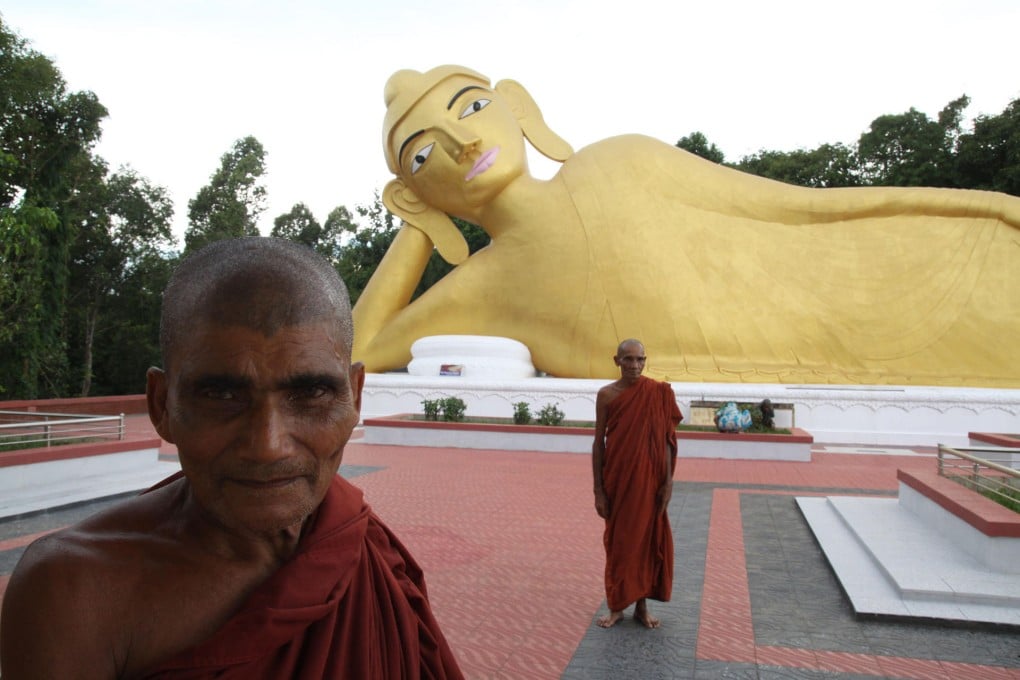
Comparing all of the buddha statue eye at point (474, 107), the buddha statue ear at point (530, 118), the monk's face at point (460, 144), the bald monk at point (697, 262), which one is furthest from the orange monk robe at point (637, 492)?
the buddha statue ear at point (530, 118)

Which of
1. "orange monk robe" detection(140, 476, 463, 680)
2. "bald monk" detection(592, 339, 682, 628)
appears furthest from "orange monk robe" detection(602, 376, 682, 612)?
"orange monk robe" detection(140, 476, 463, 680)

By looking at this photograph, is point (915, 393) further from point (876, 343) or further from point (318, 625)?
point (318, 625)

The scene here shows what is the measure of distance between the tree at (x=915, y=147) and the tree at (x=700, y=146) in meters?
4.98

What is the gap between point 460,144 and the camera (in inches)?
588

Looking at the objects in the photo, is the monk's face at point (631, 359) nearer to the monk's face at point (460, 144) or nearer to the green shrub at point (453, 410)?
the green shrub at point (453, 410)

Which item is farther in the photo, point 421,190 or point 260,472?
point 421,190

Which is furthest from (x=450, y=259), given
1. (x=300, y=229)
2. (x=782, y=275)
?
(x=300, y=229)

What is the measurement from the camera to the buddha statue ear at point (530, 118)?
1659cm

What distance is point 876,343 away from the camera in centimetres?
1402

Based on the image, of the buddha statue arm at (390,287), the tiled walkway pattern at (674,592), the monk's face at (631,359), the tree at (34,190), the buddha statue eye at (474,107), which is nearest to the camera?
the tiled walkway pattern at (674,592)

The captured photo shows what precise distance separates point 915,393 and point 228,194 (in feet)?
75.5

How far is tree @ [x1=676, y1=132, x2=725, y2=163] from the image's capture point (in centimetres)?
2876

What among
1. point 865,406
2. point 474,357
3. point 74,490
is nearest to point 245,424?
point 74,490

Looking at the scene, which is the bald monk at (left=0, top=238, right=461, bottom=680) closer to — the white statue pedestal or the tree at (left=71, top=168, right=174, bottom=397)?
the white statue pedestal
